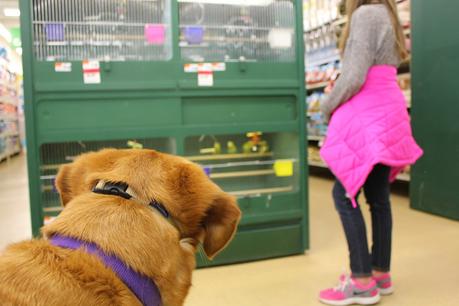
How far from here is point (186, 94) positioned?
2.44 m

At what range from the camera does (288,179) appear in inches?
110

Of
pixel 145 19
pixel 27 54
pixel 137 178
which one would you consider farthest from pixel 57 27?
pixel 137 178

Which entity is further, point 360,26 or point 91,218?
point 360,26

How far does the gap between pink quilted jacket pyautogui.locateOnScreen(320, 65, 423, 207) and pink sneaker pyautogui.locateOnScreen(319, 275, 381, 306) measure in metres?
0.36

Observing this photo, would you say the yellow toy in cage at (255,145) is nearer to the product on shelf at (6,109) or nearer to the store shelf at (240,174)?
the store shelf at (240,174)

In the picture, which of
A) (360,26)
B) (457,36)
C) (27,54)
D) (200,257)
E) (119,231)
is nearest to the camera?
(119,231)

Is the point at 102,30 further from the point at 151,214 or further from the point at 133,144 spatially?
the point at 151,214

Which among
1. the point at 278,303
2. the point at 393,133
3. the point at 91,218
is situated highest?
the point at 393,133

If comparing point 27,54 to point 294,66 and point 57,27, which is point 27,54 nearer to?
point 57,27

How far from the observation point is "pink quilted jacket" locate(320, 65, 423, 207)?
1.87 m

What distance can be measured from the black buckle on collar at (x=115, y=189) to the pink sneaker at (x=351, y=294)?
133cm

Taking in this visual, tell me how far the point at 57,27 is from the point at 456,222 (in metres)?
2.92

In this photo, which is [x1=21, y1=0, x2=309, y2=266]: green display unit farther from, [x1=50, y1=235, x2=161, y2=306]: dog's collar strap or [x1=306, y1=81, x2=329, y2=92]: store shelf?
[x1=306, y1=81, x2=329, y2=92]: store shelf

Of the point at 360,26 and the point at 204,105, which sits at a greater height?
the point at 360,26
